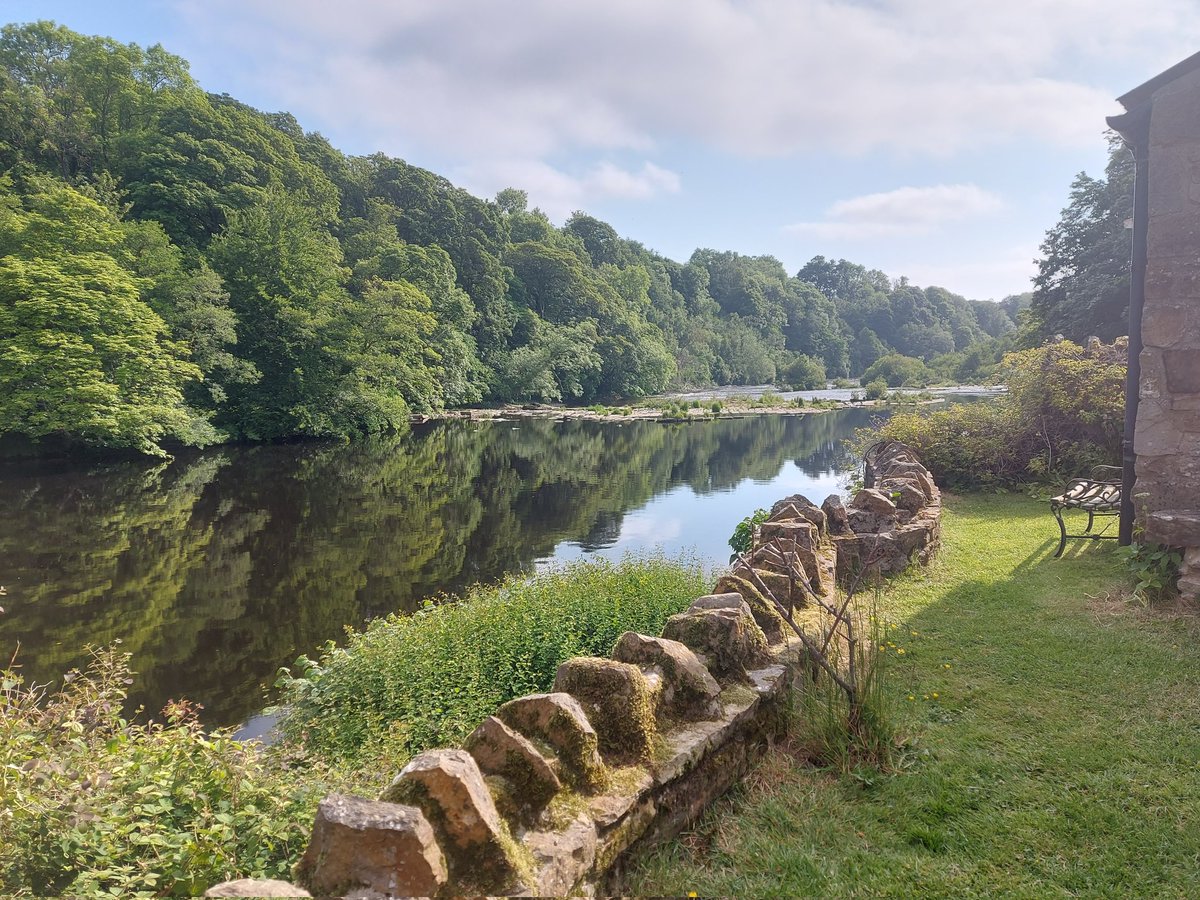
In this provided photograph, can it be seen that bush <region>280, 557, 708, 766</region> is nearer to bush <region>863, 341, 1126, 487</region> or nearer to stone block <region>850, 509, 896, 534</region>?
stone block <region>850, 509, 896, 534</region>

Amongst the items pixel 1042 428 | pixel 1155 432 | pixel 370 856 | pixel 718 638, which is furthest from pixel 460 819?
pixel 1042 428

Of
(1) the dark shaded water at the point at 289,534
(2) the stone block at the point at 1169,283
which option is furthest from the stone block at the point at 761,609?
(1) the dark shaded water at the point at 289,534

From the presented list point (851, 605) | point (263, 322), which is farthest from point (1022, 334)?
point (263, 322)

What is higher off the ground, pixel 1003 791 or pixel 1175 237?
pixel 1175 237

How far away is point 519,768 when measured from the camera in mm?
2514

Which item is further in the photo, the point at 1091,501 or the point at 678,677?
the point at 1091,501

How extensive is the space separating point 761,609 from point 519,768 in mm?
2519

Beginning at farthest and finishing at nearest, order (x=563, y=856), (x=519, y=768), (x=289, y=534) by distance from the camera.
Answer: (x=289, y=534), (x=519, y=768), (x=563, y=856)

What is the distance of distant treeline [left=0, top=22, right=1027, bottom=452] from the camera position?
21516 mm

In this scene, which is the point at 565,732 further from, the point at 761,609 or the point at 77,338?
the point at 77,338

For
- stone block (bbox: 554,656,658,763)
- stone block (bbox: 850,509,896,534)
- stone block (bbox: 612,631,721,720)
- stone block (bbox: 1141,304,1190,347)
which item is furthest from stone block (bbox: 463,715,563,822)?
stone block (bbox: 1141,304,1190,347)

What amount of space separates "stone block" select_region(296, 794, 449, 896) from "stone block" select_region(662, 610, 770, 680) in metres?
2.11

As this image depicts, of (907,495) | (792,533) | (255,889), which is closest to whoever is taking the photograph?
(255,889)

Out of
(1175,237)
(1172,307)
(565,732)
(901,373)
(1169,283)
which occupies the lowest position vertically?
(565,732)
